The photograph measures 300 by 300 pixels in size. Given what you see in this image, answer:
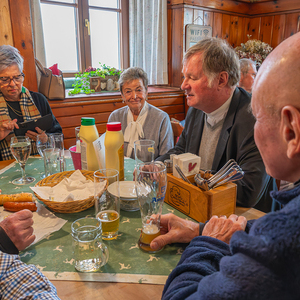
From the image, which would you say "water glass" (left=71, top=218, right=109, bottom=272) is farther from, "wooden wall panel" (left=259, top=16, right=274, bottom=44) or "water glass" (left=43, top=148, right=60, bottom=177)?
"wooden wall panel" (left=259, top=16, right=274, bottom=44)

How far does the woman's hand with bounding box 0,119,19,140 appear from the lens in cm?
182

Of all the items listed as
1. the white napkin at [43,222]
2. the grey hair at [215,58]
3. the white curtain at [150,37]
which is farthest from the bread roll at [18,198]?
the white curtain at [150,37]

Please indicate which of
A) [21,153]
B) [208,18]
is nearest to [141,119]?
[21,153]

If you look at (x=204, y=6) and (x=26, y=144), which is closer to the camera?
(x=26, y=144)

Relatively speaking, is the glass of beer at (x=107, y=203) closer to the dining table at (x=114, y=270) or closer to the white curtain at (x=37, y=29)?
the dining table at (x=114, y=270)

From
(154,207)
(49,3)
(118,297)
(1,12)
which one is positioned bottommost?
(118,297)

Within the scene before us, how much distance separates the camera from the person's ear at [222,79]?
159 centimetres

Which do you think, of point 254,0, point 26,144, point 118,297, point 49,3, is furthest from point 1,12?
point 254,0

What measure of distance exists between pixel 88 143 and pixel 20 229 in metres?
0.60

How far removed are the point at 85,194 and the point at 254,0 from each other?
4.82 metres

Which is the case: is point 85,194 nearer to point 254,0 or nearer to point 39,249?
point 39,249

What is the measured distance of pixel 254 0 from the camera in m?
4.61

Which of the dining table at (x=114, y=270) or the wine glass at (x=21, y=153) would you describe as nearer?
Result: the dining table at (x=114, y=270)

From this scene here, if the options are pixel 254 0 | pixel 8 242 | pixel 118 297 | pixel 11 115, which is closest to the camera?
pixel 118 297
